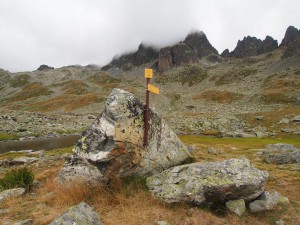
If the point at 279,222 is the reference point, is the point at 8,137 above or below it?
above

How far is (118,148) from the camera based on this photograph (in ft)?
43.3

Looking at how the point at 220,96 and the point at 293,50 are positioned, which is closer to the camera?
the point at 220,96

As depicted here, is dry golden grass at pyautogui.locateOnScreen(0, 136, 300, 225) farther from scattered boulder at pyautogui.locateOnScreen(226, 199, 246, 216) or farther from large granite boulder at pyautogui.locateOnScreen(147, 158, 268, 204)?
large granite boulder at pyautogui.locateOnScreen(147, 158, 268, 204)

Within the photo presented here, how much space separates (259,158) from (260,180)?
1255 cm

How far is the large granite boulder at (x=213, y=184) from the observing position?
36.9 ft

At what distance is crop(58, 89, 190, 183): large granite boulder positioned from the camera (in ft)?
43.5

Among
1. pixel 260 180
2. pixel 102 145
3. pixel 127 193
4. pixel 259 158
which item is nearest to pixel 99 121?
pixel 102 145

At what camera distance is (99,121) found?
45.6ft

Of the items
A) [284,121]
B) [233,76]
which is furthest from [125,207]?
[233,76]

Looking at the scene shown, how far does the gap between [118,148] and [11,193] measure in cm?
608

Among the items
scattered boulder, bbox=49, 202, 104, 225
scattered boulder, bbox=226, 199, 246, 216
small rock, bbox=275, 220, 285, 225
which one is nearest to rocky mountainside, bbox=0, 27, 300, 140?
scattered boulder, bbox=226, 199, 246, 216


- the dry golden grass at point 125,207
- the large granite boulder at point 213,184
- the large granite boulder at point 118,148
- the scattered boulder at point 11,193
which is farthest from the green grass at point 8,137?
the large granite boulder at point 213,184

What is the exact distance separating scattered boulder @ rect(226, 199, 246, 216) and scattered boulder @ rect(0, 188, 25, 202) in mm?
10449

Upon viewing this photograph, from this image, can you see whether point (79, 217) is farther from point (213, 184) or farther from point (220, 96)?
point (220, 96)
